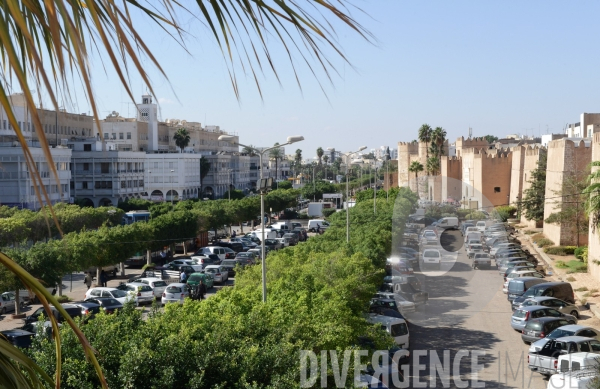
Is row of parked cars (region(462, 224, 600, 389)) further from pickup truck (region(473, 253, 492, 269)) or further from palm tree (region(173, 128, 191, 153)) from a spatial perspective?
palm tree (region(173, 128, 191, 153))

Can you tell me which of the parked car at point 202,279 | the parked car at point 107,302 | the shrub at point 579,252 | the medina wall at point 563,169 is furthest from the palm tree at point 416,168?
the parked car at point 107,302

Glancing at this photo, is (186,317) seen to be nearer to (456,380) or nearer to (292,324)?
(292,324)

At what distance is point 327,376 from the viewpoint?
24.5 feet

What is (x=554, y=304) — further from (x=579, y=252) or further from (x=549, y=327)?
(x=579, y=252)

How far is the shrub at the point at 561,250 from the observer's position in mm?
30656

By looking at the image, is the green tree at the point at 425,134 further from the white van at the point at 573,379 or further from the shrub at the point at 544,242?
the white van at the point at 573,379

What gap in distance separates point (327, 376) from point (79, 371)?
2.88m

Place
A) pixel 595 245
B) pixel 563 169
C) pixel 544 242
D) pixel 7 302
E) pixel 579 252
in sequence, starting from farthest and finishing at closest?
pixel 544 242 → pixel 563 169 → pixel 579 252 → pixel 595 245 → pixel 7 302

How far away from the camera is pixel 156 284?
2322 centimetres

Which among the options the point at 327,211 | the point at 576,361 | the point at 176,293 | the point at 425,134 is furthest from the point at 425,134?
the point at 576,361

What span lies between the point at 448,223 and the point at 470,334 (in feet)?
82.8

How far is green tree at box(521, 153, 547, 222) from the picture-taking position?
3931 centimetres

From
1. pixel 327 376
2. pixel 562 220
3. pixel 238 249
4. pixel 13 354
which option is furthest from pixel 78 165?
pixel 13 354

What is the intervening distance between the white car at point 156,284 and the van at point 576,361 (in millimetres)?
14154
